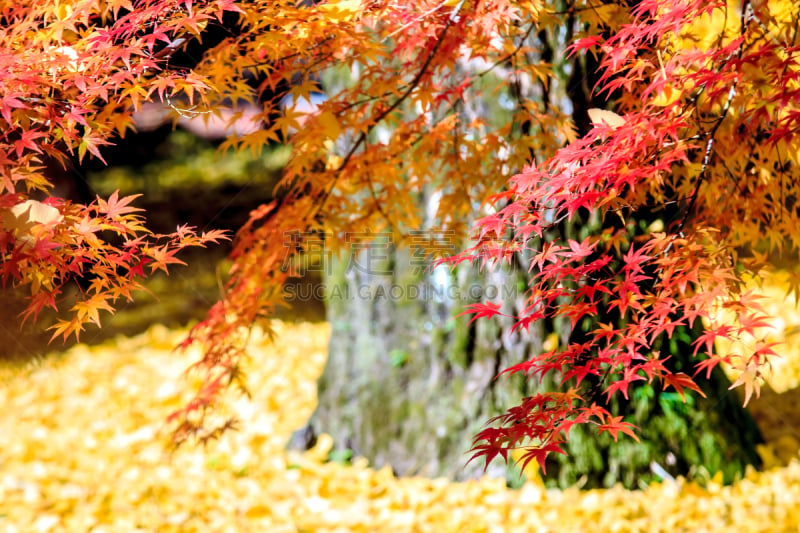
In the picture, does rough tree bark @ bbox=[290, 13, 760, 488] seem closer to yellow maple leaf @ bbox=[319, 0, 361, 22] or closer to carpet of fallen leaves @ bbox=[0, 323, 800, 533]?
carpet of fallen leaves @ bbox=[0, 323, 800, 533]

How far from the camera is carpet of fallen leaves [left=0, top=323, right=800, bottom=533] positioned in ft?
7.25

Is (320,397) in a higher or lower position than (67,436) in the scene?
higher

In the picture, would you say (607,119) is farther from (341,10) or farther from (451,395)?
(451,395)

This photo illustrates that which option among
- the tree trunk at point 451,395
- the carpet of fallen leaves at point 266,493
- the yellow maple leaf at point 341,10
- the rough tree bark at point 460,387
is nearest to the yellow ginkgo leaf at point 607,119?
the yellow maple leaf at point 341,10

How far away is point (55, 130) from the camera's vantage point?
1.14 meters

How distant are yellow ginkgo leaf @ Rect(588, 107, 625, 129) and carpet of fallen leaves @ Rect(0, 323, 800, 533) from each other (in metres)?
1.51

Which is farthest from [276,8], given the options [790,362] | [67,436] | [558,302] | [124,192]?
[124,192]

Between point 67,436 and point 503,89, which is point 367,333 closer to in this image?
point 503,89

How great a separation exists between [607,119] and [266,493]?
192 cm

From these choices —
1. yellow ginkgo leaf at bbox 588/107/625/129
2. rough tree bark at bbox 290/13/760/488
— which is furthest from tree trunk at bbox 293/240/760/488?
yellow ginkgo leaf at bbox 588/107/625/129

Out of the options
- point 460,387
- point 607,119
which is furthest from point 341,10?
point 460,387

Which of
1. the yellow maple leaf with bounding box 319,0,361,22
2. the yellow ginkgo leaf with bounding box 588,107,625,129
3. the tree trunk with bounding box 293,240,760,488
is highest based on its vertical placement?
the yellow maple leaf with bounding box 319,0,361,22

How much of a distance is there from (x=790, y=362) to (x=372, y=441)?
7.89 feet

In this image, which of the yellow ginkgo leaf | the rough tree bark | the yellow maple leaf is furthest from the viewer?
the rough tree bark
